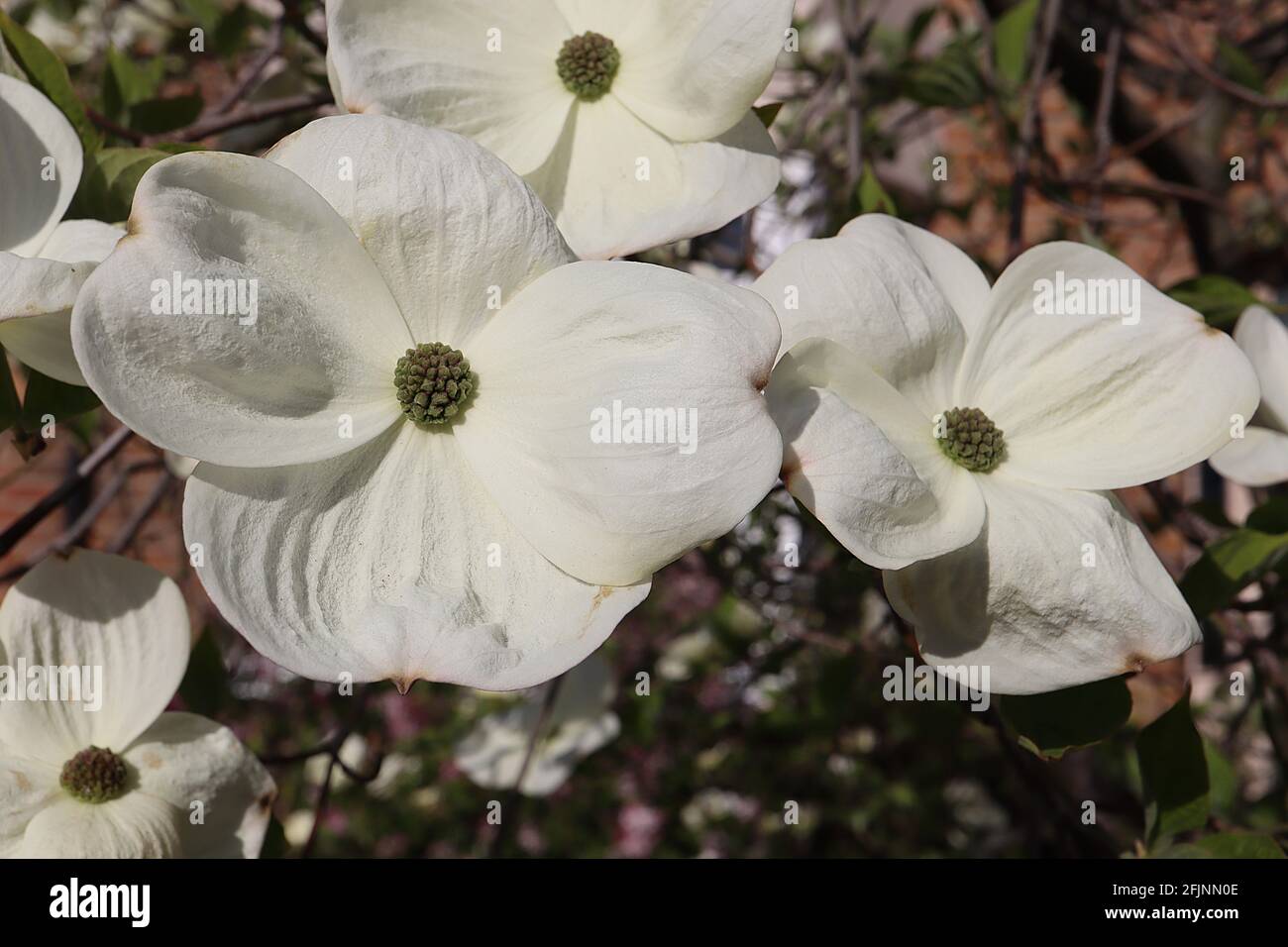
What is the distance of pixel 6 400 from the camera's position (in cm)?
62

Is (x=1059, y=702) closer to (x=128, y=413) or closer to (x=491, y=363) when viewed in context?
(x=491, y=363)

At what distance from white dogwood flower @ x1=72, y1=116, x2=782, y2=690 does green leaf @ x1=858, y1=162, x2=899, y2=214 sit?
1.08ft

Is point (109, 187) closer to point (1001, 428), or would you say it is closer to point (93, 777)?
point (93, 777)

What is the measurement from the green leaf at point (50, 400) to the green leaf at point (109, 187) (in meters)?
0.11

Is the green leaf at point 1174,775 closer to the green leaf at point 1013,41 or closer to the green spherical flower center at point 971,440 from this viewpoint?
the green spherical flower center at point 971,440

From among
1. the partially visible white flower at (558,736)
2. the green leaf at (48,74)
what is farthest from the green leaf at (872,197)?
the partially visible white flower at (558,736)

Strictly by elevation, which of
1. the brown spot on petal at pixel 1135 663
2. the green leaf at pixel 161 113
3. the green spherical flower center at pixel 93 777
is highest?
the green leaf at pixel 161 113

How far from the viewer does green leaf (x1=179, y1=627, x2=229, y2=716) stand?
81 cm

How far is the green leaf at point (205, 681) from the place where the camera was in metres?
0.81

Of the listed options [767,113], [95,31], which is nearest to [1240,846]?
[767,113]

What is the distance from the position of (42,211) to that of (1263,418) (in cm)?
86

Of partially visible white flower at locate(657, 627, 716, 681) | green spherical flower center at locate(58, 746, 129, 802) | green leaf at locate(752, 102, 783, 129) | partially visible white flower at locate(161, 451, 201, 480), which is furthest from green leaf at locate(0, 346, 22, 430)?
partially visible white flower at locate(657, 627, 716, 681)

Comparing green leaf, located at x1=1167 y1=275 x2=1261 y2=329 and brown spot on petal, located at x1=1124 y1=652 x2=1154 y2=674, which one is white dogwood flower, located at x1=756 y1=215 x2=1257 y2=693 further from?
green leaf, located at x1=1167 y1=275 x2=1261 y2=329

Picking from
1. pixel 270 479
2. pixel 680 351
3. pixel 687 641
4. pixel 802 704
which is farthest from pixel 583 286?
pixel 687 641
